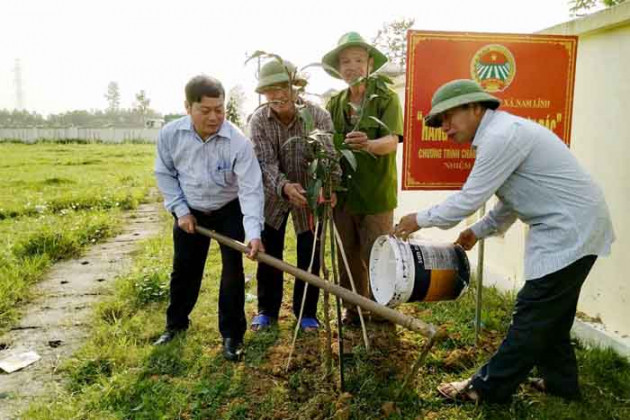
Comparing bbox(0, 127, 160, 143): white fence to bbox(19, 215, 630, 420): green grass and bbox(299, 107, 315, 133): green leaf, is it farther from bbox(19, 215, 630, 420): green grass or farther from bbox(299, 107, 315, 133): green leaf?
bbox(299, 107, 315, 133): green leaf

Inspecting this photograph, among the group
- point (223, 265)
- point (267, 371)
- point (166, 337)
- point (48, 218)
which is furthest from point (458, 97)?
point (48, 218)

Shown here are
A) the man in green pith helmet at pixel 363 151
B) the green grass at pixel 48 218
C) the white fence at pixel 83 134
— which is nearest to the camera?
the man in green pith helmet at pixel 363 151

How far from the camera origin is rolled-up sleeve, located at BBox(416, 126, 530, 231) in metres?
2.20

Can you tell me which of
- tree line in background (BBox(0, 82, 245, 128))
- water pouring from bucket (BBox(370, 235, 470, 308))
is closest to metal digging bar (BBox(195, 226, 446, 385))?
water pouring from bucket (BBox(370, 235, 470, 308))

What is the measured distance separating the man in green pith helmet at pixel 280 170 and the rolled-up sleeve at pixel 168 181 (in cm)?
52

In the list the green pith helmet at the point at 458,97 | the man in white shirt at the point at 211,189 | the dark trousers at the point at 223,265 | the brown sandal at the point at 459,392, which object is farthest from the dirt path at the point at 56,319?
the green pith helmet at the point at 458,97

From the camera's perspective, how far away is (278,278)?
3.61 m

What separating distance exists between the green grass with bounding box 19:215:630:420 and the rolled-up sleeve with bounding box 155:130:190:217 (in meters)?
0.89

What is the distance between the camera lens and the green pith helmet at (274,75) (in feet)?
8.94

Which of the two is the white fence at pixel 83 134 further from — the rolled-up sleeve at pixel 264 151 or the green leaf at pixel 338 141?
the green leaf at pixel 338 141

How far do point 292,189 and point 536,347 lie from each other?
4.89 feet

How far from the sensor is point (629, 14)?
2.73 m

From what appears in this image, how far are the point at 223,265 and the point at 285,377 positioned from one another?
771 millimetres

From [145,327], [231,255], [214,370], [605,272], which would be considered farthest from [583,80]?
[145,327]
